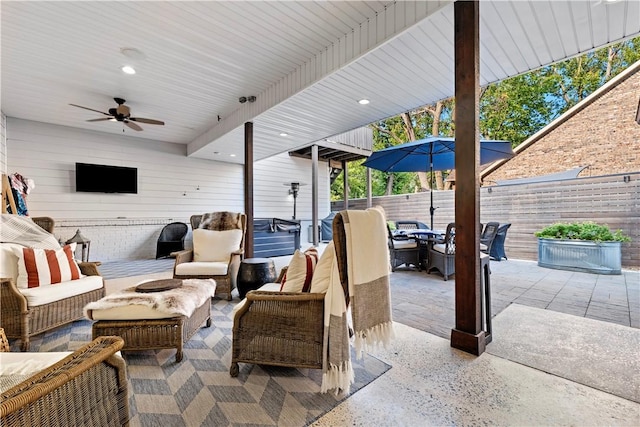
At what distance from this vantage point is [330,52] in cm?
330

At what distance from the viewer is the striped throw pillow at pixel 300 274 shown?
1952 mm

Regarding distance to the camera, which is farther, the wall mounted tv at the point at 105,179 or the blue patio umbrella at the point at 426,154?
the wall mounted tv at the point at 105,179

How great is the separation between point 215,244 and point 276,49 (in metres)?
2.65

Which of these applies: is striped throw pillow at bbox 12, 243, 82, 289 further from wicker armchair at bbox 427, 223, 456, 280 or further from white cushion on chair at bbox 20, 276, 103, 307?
wicker armchair at bbox 427, 223, 456, 280

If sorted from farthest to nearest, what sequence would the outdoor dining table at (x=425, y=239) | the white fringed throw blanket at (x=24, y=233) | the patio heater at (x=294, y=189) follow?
1. the patio heater at (x=294, y=189)
2. the outdoor dining table at (x=425, y=239)
3. the white fringed throw blanket at (x=24, y=233)

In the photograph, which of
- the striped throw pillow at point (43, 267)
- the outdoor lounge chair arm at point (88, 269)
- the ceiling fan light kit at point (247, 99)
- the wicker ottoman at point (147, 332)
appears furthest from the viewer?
the ceiling fan light kit at point (247, 99)

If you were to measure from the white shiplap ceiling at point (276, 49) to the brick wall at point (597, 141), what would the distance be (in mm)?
4570

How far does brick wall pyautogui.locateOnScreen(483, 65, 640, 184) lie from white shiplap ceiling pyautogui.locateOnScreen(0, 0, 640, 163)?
4570 mm

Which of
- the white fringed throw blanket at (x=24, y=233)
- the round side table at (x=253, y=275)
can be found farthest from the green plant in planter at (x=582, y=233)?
the white fringed throw blanket at (x=24, y=233)

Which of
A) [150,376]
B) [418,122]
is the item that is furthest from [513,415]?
[418,122]

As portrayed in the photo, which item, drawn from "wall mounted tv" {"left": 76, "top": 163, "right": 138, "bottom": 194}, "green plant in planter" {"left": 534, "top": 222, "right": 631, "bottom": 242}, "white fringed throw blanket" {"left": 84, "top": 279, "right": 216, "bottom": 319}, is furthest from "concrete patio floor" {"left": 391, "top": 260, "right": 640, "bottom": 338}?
"wall mounted tv" {"left": 76, "top": 163, "right": 138, "bottom": 194}

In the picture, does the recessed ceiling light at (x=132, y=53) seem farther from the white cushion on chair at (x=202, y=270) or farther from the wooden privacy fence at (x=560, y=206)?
the wooden privacy fence at (x=560, y=206)

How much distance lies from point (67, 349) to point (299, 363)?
1979 mm

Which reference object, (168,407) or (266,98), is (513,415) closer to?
(168,407)
